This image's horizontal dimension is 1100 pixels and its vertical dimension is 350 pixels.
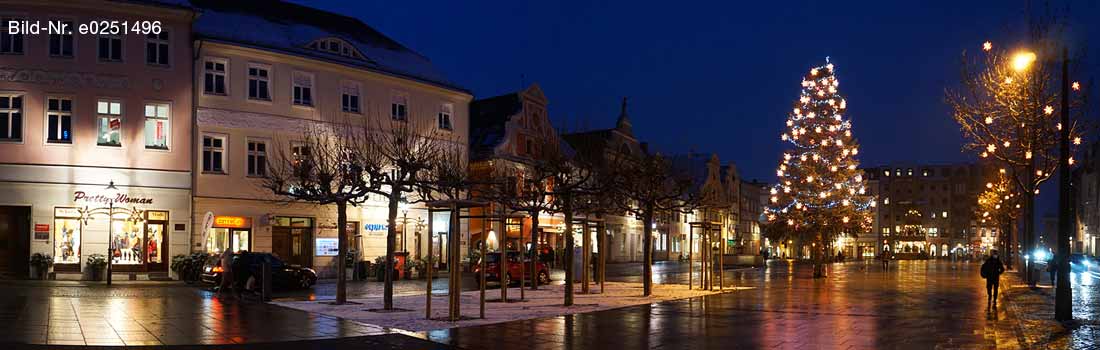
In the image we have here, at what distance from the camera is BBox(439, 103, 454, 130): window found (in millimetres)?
49094

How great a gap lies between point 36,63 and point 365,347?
2597 centimetres

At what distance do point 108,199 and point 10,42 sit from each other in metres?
6.77

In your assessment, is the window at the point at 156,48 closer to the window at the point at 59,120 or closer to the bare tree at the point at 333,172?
the window at the point at 59,120

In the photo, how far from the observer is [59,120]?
3569 cm

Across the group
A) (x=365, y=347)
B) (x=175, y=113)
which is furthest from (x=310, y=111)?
(x=365, y=347)

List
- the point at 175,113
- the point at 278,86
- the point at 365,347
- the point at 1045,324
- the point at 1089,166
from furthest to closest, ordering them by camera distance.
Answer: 1. the point at 1089,166
2. the point at 278,86
3. the point at 175,113
4. the point at 1045,324
5. the point at 365,347

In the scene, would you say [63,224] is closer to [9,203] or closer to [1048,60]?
[9,203]

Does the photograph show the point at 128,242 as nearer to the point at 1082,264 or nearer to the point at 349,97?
the point at 349,97

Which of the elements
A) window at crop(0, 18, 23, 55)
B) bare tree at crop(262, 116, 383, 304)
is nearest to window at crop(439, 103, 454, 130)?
bare tree at crop(262, 116, 383, 304)

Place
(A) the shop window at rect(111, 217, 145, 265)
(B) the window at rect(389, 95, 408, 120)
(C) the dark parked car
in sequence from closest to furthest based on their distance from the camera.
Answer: (C) the dark parked car
(A) the shop window at rect(111, 217, 145, 265)
(B) the window at rect(389, 95, 408, 120)

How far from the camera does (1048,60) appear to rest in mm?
29219

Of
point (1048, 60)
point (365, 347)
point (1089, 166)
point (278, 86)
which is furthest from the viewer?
point (1089, 166)

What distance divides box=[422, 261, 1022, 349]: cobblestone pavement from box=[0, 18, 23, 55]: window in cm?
2529

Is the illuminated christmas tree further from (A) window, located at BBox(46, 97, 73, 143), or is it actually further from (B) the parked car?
(A) window, located at BBox(46, 97, 73, 143)
